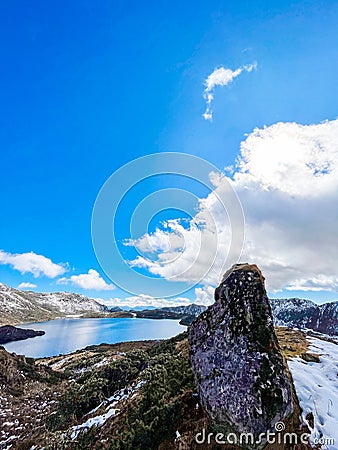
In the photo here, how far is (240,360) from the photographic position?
11.5 meters

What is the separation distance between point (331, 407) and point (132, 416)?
10183 mm

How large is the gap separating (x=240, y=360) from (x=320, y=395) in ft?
21.1

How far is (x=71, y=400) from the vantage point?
83.5 ft

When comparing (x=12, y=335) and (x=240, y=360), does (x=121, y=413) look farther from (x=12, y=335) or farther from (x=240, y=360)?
(x=12, y=335)

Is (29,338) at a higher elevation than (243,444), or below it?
below

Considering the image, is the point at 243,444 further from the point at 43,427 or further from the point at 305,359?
the point at 43,427

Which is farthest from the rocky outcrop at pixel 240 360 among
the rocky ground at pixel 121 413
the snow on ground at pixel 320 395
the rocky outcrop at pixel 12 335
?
the rocky outcrop at pixel 12 335

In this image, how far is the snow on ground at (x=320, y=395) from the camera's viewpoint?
11695mm

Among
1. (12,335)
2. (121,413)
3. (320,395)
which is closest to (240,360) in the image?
(320,395)

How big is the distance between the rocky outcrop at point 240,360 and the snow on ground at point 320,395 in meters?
2.40

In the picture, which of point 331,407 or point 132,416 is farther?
point 132,416

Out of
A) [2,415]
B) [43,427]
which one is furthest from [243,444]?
[2,415]

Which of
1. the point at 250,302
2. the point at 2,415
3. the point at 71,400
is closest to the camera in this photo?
the point at 250,302

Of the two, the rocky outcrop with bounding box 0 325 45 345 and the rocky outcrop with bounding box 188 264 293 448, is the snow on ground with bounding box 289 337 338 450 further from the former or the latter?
the rocky outcrop with bounding box 0 325 45 345
